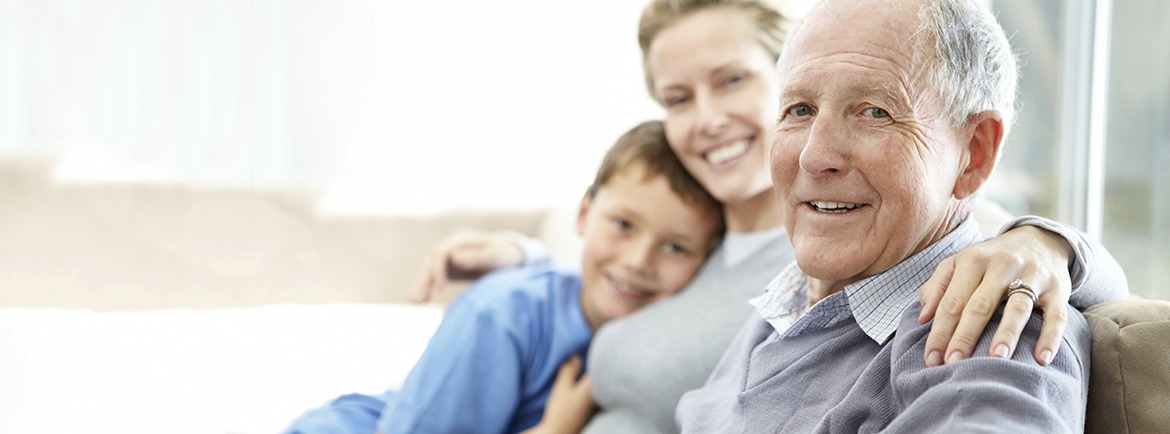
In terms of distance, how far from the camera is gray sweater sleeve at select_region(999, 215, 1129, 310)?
36.7 inches

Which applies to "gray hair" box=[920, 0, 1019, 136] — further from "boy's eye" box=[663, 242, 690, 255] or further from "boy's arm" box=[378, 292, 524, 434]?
"boy's arm" box=[378, 292, 524, 434]

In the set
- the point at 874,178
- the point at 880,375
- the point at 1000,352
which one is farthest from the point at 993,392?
the point at 874,178

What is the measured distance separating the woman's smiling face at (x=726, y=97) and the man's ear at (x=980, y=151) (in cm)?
53

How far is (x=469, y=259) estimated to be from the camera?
2021mm

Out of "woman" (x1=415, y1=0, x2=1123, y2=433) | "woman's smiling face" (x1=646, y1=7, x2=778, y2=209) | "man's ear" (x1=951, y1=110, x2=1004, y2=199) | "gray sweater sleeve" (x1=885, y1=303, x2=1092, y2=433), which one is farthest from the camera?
"woman's smiling face" (x1=646, y1=7, x2=778, y2=209)

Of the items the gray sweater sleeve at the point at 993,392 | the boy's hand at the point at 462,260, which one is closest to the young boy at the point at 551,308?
the boy's hand at the point at 462,260

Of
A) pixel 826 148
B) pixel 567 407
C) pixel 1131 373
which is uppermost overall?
pixel 826 148

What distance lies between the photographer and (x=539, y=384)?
171 centimetres

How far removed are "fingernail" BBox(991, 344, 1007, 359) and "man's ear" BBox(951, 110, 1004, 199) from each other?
25 cm

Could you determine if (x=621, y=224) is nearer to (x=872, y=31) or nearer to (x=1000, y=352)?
(x=872, y=31)

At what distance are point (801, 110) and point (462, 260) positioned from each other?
1150 millimetres

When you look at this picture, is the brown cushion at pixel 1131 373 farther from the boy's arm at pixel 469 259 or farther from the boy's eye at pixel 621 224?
the boy's arm at pixel 469 259

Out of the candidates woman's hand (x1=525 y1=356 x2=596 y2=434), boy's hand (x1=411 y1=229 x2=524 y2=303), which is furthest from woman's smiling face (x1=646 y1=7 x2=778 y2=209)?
boy's hand (x1=411 y1=229 x2=524 y2=303)

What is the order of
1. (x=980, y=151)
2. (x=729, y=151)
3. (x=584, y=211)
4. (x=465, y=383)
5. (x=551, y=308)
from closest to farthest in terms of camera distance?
(x=980, y=151) < (x=729, y=151) < (x=465, y=383) < (x=551, y=308) < (x=584, y=211)
